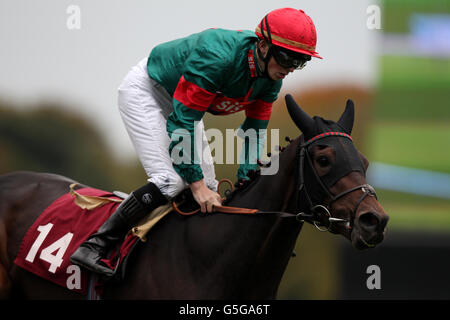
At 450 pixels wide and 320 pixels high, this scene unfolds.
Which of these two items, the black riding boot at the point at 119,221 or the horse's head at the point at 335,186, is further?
the black riding boot at the point at 119,221

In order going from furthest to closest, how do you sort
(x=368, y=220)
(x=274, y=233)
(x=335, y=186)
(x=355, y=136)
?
(x=355, y=136), (x=274, y=233), (x=335, y=186), (x=368, y=220)

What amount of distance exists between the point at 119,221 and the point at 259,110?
1.18m

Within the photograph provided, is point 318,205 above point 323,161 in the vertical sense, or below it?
below

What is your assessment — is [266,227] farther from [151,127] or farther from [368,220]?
[151,127]

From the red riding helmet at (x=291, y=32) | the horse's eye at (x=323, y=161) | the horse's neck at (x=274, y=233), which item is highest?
the red riding helmet at (x=291, y=32)

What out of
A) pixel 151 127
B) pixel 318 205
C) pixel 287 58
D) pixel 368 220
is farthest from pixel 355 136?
pixel 368 220

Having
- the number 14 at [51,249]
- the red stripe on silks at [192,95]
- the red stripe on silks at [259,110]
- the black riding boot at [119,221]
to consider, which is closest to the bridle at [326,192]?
the red stripe on silks at [192,95]

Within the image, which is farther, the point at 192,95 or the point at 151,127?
the point at 151,127

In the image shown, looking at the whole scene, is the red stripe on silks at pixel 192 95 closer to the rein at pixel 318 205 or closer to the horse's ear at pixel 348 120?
the rein at pixel 318 205

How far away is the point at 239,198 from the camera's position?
320 cm

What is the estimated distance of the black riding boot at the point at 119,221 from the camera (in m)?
3.26

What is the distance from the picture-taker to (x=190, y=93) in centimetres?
313

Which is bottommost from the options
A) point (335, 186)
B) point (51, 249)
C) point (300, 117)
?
point (51, 249)

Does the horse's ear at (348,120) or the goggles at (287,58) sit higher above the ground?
the goggles at (287,58)
